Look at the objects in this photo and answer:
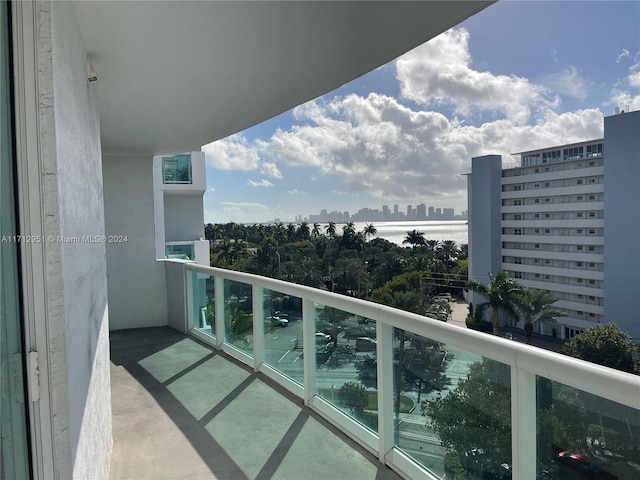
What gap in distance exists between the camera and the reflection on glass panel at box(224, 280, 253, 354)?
4.56m

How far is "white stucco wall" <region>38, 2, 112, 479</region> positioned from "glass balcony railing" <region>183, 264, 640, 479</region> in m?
1.62

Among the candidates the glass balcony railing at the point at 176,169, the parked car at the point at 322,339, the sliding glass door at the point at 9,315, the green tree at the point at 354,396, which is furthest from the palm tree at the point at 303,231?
the sliding glass door at the point at 9,315

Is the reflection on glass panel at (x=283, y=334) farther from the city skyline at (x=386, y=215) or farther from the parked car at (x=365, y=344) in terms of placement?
the city skyline at (x=386, y=215)

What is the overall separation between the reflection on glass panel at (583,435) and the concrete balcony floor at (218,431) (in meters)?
1.13

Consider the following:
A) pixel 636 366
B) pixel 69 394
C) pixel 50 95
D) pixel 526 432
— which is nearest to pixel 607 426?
pixel 526 432

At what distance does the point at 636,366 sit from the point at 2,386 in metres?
31.1

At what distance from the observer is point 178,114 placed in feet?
15.5

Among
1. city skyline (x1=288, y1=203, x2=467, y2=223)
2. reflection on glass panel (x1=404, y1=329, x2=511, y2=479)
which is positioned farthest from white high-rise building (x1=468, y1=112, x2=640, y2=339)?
reflection on glass panel (x1=404, y1=329, x2=511, y2=479)

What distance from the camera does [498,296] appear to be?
4125cm

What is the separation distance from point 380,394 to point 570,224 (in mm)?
49797

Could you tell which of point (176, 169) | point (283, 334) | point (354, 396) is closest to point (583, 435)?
point (354, 396)

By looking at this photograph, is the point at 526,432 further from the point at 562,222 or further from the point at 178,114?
the point at 562,222

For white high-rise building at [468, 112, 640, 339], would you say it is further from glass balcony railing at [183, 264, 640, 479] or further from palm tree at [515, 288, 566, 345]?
glass balcony railing at [183, 264, 640, 479]

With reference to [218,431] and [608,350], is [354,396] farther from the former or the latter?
[608,350]
